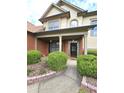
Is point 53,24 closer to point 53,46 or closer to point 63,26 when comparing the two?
point 63,26

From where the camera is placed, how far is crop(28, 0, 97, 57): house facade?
8544mm

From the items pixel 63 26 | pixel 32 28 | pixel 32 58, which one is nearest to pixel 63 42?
pixel 63 26

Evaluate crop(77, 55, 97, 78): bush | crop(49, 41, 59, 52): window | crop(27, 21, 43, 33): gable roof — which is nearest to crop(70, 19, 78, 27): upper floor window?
crop(49, 41, 59, 52): window

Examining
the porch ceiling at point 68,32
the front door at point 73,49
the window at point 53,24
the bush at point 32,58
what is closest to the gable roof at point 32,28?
the porch ceiling at point 68,32

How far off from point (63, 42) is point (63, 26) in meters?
1.26

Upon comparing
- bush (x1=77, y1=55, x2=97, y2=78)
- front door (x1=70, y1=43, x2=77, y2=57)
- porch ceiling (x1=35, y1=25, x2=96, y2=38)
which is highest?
porch ceiling (x1=35, y1=25, x2=96, y2=38)

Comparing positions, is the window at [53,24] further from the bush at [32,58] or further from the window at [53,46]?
the bush at [32,58]

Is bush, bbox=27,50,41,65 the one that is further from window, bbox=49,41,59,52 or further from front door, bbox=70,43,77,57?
front door, bbox=70,43,77,57

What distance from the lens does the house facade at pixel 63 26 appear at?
8.54m

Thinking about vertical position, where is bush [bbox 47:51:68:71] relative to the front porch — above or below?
below
